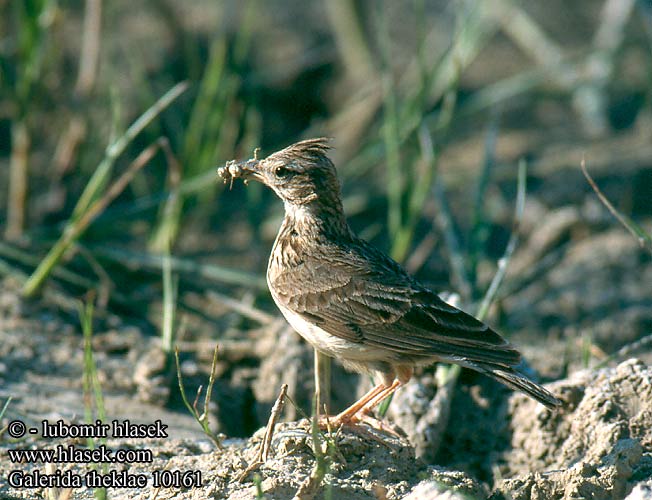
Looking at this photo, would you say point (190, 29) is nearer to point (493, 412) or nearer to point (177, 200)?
point (177, 200)

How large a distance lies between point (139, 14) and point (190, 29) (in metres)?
0.61

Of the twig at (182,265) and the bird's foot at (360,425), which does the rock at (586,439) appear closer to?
the bird's foot at (360,425)

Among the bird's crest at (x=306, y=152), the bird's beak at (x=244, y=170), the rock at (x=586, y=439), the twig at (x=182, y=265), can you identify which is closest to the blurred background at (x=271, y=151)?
the twig at (x=182, y=265)

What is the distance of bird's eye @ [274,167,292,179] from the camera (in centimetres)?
471

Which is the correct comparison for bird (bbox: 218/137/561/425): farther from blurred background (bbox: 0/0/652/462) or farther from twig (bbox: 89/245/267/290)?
twig (bbox: 89/245/267/290)

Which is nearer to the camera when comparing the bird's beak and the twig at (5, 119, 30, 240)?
the bird's beak

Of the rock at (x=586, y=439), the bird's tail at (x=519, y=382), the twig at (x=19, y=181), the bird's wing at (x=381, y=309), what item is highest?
the twig at (x=19, y=181)

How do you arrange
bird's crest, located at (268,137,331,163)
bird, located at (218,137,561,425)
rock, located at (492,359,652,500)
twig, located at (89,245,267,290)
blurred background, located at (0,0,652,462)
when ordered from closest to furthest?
1. rock, located at (492,359,652,500)
2. bird, located at (218,137,561,425)
3. bird's crest, located at (268,137,331,163)
4. blurred background, located at (0,0,652,462)
5. twig, located at (89,245,267,290)

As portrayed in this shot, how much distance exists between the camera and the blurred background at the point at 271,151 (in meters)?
5.36

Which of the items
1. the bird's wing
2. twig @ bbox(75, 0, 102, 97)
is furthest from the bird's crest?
twig @ bbox(75, 0, 102, 97)

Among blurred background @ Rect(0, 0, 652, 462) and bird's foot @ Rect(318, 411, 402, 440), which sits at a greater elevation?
blurred background @ Rect(0, 0, 652, 462)

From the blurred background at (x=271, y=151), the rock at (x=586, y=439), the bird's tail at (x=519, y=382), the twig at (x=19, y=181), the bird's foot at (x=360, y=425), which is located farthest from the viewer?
the twig at (x=19, y=181)

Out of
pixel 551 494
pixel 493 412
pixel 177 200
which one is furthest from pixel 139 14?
pixel 551 494

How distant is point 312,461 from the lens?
12.0ft
